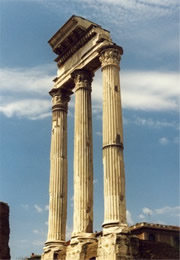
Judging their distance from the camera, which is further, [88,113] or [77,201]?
[88,113]

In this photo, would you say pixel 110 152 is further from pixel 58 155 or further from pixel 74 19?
pixel 74 19

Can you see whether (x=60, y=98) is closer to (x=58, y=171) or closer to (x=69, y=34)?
(x=69, y=34)

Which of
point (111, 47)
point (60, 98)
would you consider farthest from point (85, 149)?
point (111, 47)

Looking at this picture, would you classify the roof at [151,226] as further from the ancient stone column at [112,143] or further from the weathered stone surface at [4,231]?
the weathered stone surface at [4,231]

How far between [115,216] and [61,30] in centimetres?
1214

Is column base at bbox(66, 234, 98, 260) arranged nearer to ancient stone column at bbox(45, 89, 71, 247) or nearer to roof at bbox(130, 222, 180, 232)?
ancient stone column at bbox(45, 89, 71, 247)

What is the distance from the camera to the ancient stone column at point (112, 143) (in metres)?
15.9

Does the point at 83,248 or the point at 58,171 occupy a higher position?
the point at 58,171

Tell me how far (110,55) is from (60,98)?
5.41m

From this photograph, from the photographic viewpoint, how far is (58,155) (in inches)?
862

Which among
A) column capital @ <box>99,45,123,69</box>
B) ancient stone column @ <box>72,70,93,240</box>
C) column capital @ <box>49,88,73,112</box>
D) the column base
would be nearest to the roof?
column capital @ <box>49,88,73,112</box>

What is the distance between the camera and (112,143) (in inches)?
673

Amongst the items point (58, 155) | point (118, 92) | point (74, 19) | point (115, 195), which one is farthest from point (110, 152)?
point (74, 19)

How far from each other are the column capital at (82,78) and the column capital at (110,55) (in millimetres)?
2028
